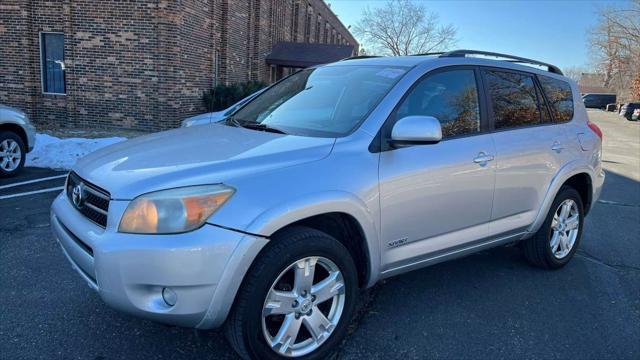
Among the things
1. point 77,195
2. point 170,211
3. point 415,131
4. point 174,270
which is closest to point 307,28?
point 415,131

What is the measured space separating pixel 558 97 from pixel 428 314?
2.47 meters

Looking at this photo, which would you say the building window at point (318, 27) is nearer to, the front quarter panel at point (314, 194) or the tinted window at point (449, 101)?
the tinted window at point (449, 101)

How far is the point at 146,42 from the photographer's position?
1345cm

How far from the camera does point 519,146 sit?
13.0 feet

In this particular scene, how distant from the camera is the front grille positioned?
105 inches

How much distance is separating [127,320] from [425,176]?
2.19 metres

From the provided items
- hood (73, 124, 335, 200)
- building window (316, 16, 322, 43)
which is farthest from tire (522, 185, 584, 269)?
building window (316, 16, 322, 43)

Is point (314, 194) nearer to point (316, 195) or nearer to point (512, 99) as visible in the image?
point (316, 195)

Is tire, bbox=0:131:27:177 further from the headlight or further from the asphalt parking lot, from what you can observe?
the headlight

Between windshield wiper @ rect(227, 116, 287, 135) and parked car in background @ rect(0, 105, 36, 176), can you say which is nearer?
windshield wiper @ rect(227, 116, 287, 135)

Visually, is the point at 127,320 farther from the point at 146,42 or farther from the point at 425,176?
the point at 146,42

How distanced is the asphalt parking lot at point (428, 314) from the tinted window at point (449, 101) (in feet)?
4.42

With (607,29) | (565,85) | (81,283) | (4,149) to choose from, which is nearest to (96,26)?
(4,149)

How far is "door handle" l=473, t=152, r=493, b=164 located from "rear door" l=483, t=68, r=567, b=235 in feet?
0.37
